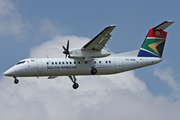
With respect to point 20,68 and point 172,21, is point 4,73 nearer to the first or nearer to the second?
point 20,68

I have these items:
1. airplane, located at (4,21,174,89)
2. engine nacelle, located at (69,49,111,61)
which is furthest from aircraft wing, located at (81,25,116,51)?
engine nacelle, located at (69,49,111,61)

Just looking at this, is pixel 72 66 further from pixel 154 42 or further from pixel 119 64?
pixel 154 42

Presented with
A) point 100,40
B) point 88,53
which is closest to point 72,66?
point 88,53

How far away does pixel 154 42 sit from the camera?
1165 inches

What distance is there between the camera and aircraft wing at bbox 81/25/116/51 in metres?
24.3

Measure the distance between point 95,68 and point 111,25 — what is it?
4670 millimetres

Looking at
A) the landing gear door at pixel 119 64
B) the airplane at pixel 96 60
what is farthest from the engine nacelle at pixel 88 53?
the landing gear door at pixel 119 64

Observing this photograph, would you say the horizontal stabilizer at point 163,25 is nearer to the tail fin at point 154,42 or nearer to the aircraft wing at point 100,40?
the tail fin at point 154,42

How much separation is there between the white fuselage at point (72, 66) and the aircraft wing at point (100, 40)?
1.31 metres

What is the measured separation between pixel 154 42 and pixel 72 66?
25.2ft

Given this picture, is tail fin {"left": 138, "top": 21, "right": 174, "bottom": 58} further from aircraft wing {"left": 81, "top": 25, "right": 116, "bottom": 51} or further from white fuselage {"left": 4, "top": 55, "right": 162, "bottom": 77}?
aircraft wing {"left": 81, "top": 25, "right": 116, "bottom": 51}

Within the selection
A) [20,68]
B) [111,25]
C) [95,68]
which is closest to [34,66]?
[20,68]

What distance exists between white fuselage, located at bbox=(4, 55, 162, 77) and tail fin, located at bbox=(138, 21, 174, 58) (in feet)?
2.26

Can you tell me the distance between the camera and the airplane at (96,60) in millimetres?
25766
